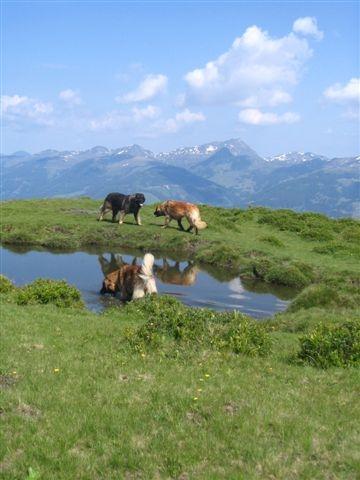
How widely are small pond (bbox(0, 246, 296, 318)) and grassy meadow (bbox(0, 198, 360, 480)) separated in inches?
146

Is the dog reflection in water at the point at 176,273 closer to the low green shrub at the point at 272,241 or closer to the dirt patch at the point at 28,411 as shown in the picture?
the low green shrub at the point at 272,241

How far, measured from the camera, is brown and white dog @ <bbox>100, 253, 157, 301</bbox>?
67.3ft

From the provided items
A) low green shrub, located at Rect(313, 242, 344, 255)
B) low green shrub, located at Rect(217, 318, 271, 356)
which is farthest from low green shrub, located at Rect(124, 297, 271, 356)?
low green shrub, located at Rect(313, 242, 344, 255)

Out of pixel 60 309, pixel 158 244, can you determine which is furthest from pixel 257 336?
pixel 158 244

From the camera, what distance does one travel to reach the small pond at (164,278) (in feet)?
78.0

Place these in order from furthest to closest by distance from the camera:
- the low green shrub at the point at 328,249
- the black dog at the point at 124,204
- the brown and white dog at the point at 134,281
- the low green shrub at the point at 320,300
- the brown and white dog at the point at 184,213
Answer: the black dog at the point at 124,204 → the brown and white dog at the point at 184,213 → the low green shrub at the point at 328,249 → the low green shrub at the point at 320,300 → the brown and white dog at the point at 134,281

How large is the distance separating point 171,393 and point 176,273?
19960mm

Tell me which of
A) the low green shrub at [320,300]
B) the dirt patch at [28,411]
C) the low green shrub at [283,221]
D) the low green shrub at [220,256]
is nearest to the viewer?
the dirt patch at [28,411]

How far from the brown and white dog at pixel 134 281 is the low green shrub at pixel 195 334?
5501mm

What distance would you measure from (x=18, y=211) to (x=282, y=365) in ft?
125

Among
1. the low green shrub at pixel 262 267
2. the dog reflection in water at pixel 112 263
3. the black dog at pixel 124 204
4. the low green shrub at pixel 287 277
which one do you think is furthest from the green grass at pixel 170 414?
the black dog at pixel 124 204

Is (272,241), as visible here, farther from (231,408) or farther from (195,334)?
(231,408)

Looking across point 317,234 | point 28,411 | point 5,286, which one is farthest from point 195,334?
point 317,234

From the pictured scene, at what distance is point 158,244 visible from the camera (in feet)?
117
